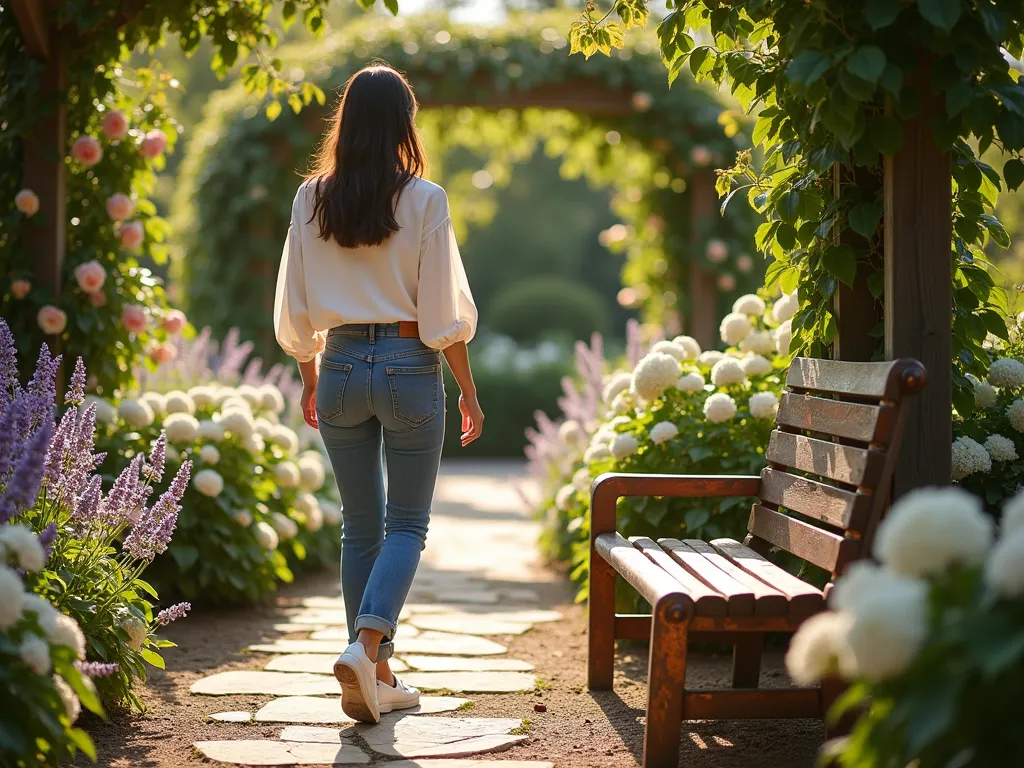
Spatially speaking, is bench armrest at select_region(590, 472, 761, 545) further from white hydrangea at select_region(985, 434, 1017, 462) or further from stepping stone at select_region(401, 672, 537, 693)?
white hydrangea at select_region(985, 434, 1017, 462)

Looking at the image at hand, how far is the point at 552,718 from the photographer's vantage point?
9.95 ft

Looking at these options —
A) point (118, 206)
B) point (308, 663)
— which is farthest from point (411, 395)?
point (118, 206)

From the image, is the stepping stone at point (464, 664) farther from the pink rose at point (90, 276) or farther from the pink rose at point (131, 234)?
the pink rose at point (131, 234)

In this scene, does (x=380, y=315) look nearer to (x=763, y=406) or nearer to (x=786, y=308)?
(x=763, y=406)

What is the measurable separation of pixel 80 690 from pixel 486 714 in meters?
1.41

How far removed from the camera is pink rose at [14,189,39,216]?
13.9ft

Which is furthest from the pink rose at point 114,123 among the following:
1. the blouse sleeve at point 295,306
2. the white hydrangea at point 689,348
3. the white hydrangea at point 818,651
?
the white hydrangea at point 818,651

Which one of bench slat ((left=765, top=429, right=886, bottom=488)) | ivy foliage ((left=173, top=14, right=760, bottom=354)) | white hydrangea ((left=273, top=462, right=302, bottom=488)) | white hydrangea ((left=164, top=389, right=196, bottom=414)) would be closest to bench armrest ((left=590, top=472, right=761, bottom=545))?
bench slat ((left=765, top=429, right=886, bottom=488))

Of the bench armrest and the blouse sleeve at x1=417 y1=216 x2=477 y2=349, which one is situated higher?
the blouse sleeve at x1=417 y1=216 x2=477 y2=349

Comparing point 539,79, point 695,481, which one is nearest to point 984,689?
point 695,481

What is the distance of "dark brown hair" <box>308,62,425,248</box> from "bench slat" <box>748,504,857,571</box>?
1.27m

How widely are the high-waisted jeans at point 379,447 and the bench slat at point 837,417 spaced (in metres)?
0.96

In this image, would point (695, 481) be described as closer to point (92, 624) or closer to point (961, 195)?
point (961, 195)

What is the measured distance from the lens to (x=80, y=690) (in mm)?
1885
